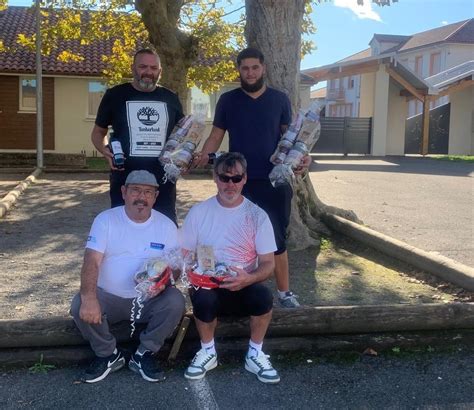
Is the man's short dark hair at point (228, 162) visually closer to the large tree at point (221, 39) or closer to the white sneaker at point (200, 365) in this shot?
the white sneaker at point (200, 365)

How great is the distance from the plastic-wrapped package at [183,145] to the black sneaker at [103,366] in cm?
140

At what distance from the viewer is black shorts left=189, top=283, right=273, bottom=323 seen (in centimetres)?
401

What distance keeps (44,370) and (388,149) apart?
2752 centimetres

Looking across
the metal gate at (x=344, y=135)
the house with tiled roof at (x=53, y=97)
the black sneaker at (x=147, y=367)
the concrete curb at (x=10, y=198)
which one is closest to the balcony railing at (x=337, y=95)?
the metal gate at (x=344, y=135)

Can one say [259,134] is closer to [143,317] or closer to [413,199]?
[143,317]

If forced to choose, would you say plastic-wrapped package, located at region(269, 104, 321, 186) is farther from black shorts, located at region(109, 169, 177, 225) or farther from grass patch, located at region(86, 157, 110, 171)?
grass patch, located at region(86, 157, 110, 171)

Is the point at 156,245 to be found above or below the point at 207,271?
above

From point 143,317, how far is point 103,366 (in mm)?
388

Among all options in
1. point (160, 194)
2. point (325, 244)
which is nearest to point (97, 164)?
point (325, 244)

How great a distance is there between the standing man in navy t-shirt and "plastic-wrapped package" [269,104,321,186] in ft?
0.41

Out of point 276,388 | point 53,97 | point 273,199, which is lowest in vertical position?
point 276,388

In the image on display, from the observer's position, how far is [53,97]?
957 inches

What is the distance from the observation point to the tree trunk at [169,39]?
1416cm

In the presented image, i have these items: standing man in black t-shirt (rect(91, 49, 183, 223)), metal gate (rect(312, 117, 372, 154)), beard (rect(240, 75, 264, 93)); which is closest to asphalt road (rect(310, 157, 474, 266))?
beard (rect(240, 75, 264, 93))
